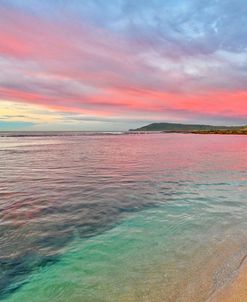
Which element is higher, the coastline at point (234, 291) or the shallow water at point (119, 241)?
the coastline at point (234, 291)

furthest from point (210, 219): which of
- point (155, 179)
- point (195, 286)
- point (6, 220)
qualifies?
point (155, 179)

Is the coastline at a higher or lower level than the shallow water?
higher

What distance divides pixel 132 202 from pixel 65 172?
9736 mm

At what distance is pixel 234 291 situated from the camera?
5.20 metres

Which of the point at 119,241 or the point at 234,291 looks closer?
the point at 234,291

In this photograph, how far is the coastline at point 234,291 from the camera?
4.97m

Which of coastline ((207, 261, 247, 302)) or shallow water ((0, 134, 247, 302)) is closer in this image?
coastline ((207, 261, 247, 302))

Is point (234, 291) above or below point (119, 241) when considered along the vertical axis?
above

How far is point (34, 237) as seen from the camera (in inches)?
316

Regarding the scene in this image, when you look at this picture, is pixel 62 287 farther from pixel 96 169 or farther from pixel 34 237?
pixel 96 169

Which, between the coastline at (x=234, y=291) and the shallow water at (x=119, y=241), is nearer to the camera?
the coastline at (x=234, y=291)

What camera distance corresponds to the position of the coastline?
497cm

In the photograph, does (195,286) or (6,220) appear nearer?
(195,286)

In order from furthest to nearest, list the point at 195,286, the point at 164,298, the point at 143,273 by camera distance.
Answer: the point at 143,273 < the point at 195,286 < the point at 164,298
